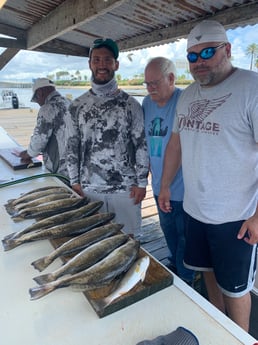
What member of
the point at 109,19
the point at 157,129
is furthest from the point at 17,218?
the point at 109,19

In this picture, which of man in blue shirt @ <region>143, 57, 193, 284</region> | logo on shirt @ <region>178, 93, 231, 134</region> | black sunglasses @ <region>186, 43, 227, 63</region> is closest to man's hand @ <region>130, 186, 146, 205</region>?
man in blue shirt @ <region>143, 57, 193, 284</region>

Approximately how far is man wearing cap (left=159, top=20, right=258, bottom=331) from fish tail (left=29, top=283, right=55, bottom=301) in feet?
3.08

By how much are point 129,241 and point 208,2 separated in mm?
1743

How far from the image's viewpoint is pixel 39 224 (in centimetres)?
134

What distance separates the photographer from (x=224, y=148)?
4.58 feet

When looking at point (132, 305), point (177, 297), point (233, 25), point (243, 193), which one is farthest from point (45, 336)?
point (233, 25)

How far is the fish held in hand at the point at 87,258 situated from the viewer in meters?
0.94

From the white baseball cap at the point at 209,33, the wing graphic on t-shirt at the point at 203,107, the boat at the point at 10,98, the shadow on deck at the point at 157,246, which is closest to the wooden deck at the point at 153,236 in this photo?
the shadow on deck at the point at 157,246

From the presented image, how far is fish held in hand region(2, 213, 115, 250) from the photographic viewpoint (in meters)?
1.22

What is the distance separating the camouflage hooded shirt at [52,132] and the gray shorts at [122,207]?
65 cm

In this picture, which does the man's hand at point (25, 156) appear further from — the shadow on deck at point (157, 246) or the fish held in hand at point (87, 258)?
the fish held in hand at point (87, 258)

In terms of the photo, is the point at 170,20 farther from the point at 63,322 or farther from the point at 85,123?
the point at 63,322

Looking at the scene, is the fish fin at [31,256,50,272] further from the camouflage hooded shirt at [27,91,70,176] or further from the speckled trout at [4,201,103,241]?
the camouflage hooded shirt at [27,91,70,176]

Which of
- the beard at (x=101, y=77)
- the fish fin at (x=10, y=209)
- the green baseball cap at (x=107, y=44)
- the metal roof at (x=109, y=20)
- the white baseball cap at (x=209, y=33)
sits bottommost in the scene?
the fish fin at (x=10, y=209)
